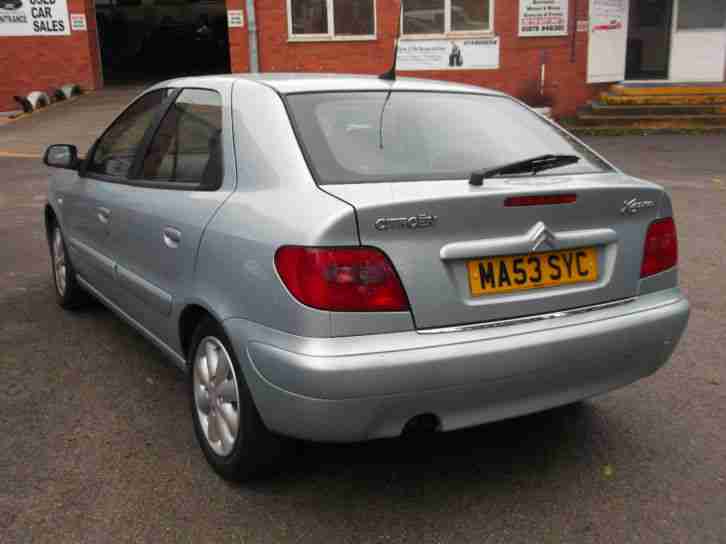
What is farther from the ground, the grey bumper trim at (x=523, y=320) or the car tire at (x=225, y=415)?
the grey bumper trim at (x=523, y=320)

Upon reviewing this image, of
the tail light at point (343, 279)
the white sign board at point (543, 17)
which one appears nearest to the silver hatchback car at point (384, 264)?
the tail light at point (343, 279)

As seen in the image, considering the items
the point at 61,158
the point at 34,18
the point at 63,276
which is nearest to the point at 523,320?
the point at 61,158

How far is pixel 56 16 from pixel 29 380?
18.8 meters

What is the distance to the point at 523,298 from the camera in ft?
8.93

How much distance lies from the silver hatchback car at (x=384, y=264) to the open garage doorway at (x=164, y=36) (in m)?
26.5

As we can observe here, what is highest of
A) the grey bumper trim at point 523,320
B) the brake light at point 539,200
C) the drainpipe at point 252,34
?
the drainpipe at point 252,34

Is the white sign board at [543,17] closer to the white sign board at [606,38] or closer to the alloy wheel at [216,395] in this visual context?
the white sign board at [606,38]

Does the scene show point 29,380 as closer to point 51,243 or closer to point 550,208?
point 51,243

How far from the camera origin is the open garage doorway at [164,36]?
3022 centimetres

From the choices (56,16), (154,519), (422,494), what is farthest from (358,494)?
(56,16)

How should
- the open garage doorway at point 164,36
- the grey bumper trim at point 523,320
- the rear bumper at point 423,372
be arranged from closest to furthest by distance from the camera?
the rear bumper at point 423,372, the grey bumper trim at point 523,320, the open garage doorway at point 164,36

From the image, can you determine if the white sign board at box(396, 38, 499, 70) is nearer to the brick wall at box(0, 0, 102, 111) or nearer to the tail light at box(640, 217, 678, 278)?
the brick wall at box(0, 0, 102, 111)

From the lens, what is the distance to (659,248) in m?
3.10

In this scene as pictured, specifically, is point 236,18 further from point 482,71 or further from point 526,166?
point 526,166
